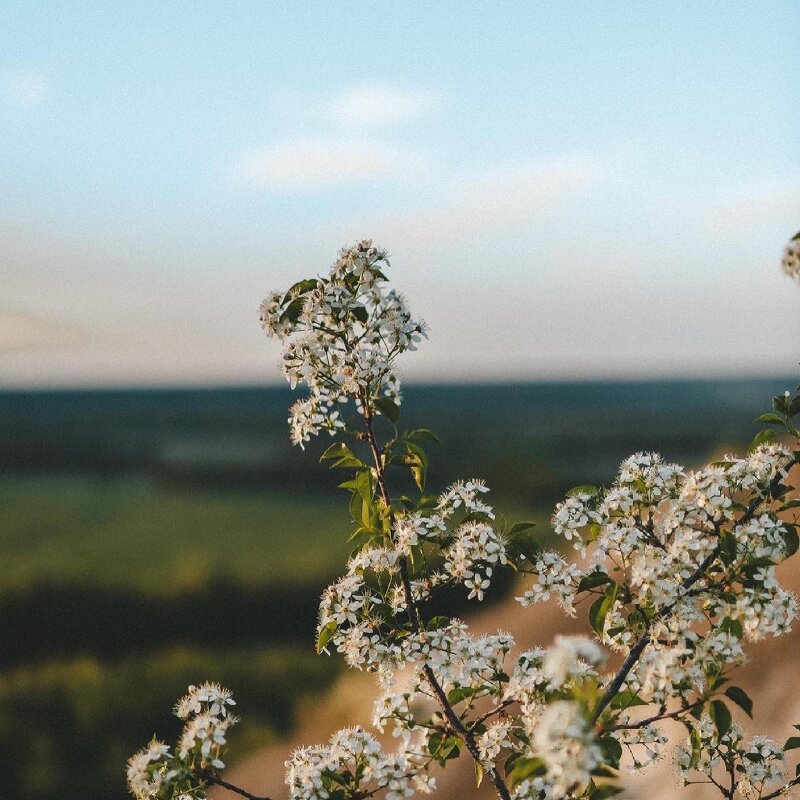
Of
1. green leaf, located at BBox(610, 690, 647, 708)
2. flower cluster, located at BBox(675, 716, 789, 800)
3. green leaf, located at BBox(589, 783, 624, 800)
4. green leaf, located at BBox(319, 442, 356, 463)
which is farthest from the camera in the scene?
flower cluster, located at BBox(675, 716, 789, 800)

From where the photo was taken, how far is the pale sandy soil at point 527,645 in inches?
301

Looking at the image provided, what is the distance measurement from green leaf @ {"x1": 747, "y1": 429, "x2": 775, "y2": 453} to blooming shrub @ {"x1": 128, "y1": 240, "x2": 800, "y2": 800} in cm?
2

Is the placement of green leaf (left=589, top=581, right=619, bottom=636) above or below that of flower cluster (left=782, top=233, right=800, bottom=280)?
below

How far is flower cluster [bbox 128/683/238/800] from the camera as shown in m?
2.94

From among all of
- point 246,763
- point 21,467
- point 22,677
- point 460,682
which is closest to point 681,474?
point 460,682

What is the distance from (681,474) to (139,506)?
27449mm

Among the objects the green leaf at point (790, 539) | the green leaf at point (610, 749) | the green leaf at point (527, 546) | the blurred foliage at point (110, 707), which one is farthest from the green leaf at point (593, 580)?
the blurred foliage at point (110, 707)

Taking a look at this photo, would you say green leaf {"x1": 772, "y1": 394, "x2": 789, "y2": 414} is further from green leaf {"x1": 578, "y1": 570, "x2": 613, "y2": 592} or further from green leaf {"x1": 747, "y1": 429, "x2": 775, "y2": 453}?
green leaf {"x1": 578, "y1": 570, "x2": 613, "y2": 592}

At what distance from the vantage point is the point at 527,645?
39.6 feet

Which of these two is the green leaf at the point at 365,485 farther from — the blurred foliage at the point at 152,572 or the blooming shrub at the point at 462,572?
the blurred foliage at the point at 152,572

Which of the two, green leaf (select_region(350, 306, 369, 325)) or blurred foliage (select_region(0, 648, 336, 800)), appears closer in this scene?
green leaf (select_region(350, 306, 369, 325))

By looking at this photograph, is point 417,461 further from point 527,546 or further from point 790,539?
point 790,539

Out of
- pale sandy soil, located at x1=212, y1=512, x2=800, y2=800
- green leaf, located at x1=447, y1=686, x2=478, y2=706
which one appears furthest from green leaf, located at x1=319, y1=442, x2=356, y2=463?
pale sandy soil, located at x1=212, y1=512, x2=800, y2=800

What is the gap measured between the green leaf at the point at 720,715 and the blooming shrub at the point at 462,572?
0.14m
